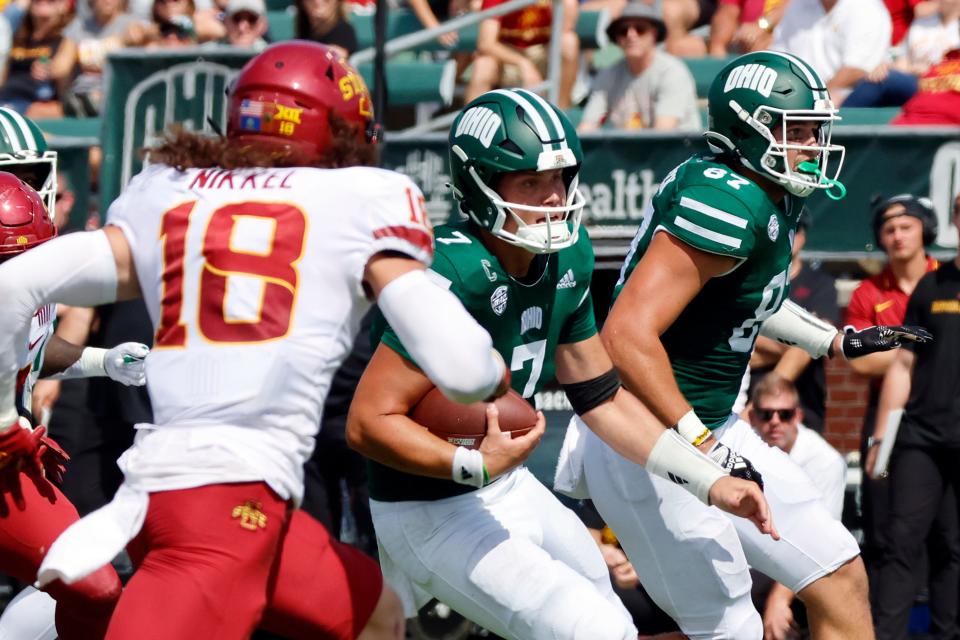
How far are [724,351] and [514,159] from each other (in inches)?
37.1

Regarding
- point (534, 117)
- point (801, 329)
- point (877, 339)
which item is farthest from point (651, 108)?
point (534, 117)

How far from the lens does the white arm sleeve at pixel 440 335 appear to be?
3.42 meters

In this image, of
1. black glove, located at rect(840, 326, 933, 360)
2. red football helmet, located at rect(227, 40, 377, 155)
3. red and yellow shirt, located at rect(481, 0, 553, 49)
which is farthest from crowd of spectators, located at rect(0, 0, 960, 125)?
red football helmet, located at rect(227, 40, 377, 155)

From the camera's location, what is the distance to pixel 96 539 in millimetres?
3439

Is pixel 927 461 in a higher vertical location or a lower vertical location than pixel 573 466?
lower

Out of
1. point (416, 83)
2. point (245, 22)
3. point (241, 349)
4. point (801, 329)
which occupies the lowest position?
point (801, 329)

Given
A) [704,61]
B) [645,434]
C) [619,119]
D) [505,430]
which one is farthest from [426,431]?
[704,61]

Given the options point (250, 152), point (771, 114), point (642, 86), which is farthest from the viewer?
point (642, 86)

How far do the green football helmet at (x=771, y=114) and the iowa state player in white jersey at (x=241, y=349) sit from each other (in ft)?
5.39

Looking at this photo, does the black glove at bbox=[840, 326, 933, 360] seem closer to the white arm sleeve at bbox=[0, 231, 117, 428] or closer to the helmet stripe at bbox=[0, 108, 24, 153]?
the white arm sleeve at bbox=[0, 231, 117, 428]

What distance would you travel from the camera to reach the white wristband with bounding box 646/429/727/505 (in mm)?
4445

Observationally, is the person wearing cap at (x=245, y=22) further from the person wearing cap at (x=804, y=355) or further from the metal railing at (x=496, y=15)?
the person wearing cap at (x=804, y=355)

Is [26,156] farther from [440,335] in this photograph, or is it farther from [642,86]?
[642,86]

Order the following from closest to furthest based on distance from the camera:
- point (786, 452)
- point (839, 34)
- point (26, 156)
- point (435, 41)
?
point (26, 156) < point (786, 452) < point (839, 34) < point (435, 41)
